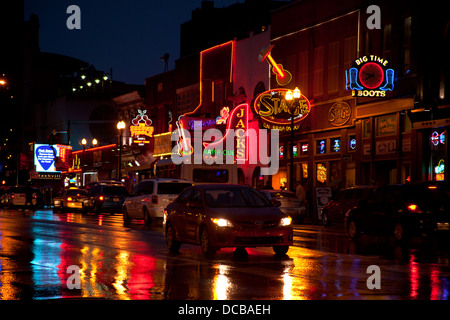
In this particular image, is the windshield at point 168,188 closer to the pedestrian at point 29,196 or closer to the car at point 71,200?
the car at point 71,200

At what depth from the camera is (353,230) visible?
22.9m

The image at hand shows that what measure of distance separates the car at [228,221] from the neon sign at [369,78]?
17517 millimetres

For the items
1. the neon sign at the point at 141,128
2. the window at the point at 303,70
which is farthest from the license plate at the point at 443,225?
the neon sign at the point at 141,128

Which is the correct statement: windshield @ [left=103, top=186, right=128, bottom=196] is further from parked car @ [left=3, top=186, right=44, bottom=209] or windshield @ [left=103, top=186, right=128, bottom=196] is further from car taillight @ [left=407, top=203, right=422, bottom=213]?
car taillight @ [left=407, top=203, right=422, bottom=213]

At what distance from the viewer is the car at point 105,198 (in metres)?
Result: 42.8

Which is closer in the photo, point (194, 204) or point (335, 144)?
point (194, 204)

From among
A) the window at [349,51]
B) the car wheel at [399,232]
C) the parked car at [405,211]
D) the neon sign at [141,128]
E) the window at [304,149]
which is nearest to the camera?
the parked car at [405,211]

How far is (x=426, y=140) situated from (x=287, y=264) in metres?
19.4

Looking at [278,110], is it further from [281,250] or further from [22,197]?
[281,250]

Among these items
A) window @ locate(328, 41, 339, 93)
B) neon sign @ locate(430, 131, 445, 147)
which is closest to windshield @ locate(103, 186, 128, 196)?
window @ locate(328, 41, 339, 93)

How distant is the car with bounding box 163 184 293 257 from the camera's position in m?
16.4

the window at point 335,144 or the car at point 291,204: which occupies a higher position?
the window at point 335,144

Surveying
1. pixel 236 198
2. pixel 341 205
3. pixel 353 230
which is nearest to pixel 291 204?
pixel 341 205

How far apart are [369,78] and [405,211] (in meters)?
15.0
